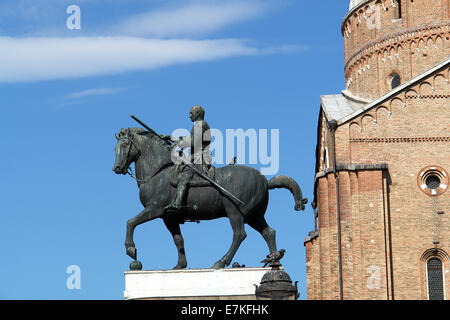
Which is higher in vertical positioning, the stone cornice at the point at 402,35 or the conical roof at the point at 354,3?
the conical roof at the point at 354,3

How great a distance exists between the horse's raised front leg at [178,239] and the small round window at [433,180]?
675 inches

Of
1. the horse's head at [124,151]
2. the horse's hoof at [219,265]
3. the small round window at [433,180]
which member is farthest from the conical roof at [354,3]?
the horse's hoof at [219,265]

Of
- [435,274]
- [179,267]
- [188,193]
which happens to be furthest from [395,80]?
[179,267]

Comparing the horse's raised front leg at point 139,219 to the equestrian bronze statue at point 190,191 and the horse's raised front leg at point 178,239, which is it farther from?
the horse's raised front leg at point 178,239

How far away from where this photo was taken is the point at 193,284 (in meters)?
22.0

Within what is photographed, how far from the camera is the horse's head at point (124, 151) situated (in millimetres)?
23125

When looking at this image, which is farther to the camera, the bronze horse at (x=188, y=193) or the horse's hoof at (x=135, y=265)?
the bronze horse at (x=188, y=193)

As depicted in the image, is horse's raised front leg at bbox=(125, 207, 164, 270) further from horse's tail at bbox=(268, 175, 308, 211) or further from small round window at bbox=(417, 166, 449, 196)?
small round window at bbox=(417, 166, 449, 196)

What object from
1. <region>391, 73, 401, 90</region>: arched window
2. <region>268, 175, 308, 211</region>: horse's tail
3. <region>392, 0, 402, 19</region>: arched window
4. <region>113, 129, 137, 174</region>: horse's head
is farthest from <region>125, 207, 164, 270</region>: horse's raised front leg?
<region>392, 0, 402, 19</region>: arched window

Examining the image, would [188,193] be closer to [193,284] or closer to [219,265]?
[219,265]

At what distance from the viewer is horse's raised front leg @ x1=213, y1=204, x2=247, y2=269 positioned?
22406 millimetres

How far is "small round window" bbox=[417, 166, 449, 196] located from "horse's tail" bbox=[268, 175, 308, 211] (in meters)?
15.9

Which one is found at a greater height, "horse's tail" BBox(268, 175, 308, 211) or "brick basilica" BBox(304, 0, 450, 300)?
"brick basilica" BBox(304, 0, 450, 300)
